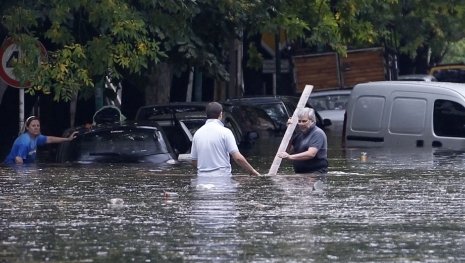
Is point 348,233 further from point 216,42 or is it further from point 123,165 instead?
point 216,42

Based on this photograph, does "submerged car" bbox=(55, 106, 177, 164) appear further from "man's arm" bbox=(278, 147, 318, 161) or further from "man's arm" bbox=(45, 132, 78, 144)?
"man's arm" bbox=(278, 147, 318, 161)

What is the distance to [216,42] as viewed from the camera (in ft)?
71.5

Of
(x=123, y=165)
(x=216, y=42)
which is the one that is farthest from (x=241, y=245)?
(x=216, y=42)

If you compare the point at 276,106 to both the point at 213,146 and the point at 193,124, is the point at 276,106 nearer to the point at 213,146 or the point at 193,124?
the point at 193,124

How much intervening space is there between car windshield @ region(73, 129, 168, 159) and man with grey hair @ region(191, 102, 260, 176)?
9.24 feet

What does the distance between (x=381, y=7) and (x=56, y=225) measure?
18.7m

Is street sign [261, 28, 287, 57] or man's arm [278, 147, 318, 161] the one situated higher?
street sign [261, 28, 287, 57]

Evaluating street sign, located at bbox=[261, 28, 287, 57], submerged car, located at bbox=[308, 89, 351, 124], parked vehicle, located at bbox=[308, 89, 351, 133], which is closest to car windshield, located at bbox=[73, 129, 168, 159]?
parked vehicle, located at bbox=[308, 89, 351, 133]

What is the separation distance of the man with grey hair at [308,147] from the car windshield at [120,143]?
8.01 ft

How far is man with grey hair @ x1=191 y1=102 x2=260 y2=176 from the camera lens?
12852 millimetres

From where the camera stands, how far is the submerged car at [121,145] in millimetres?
15781

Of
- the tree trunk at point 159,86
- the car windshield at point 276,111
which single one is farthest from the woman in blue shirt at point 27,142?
the car windshield at point 276,111

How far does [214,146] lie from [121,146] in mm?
3281

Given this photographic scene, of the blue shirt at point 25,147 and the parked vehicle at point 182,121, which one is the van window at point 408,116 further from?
the blue shirt at point 25,147
